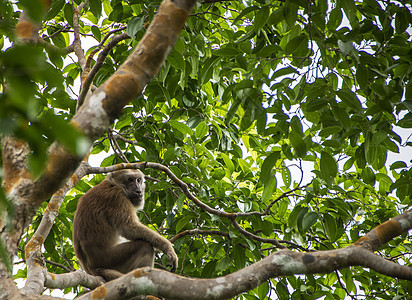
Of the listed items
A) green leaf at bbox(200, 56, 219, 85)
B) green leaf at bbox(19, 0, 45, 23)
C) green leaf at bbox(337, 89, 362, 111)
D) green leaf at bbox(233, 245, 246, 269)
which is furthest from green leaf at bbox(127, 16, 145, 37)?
green leaf at bbox(19, 0, 45, 23)

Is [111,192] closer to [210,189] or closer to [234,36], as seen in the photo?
[210,189]

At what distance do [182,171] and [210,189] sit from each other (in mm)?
391

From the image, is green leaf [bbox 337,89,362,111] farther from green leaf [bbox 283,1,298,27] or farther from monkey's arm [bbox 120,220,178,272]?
monkey's arm [bbox 120,220,178,272]

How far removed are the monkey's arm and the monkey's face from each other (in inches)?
24.8

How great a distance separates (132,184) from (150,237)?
3.51 ft

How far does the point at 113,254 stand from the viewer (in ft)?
15.4

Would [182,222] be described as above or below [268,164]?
below

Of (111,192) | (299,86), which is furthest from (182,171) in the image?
(299,86)

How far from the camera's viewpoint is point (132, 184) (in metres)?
5.52

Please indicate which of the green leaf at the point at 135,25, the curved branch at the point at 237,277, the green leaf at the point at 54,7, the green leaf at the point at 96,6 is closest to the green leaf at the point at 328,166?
the curved branch at the point at 237,277

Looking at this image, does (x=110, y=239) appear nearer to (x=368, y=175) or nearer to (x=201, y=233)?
(x=201, y=233)

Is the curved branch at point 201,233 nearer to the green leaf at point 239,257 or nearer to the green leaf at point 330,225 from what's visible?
the green leaf at point 239,257

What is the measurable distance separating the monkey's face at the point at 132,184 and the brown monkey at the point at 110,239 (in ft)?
1.35

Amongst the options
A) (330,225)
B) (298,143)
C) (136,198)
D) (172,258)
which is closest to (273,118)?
(298,143)
